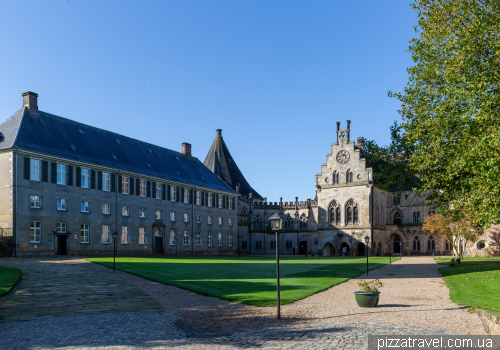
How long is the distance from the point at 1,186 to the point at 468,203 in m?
32.0

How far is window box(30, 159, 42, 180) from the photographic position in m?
34.4

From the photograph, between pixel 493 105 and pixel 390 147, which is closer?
pixel 493 105

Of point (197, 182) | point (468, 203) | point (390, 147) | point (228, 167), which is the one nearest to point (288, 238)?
point (228, 167)

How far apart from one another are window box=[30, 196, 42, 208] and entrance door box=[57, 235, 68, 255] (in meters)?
3.23

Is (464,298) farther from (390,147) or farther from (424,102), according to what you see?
(390,147)

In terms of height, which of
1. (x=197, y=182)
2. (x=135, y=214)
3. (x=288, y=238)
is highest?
(x=197, y=182)

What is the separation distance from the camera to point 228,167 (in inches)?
2970

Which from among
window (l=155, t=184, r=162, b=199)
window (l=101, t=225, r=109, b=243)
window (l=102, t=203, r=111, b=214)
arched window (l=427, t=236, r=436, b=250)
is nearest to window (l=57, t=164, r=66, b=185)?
window (l=102, t=203, r=111, b=214)

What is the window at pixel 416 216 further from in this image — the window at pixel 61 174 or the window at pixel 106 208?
the window at pixel 61 174

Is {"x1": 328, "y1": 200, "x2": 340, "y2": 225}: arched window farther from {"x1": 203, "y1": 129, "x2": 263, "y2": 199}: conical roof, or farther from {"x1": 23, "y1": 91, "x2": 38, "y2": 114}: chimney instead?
{"x1": 23, "y1": 91, "x2": 38, "y2": 114}: chimney

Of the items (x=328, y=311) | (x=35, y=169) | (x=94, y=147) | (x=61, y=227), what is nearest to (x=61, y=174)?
(x=35, y=169)

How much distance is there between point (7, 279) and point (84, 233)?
70.2ft

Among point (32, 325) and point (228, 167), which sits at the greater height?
point (228, 167)

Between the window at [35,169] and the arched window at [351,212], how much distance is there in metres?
41.4
